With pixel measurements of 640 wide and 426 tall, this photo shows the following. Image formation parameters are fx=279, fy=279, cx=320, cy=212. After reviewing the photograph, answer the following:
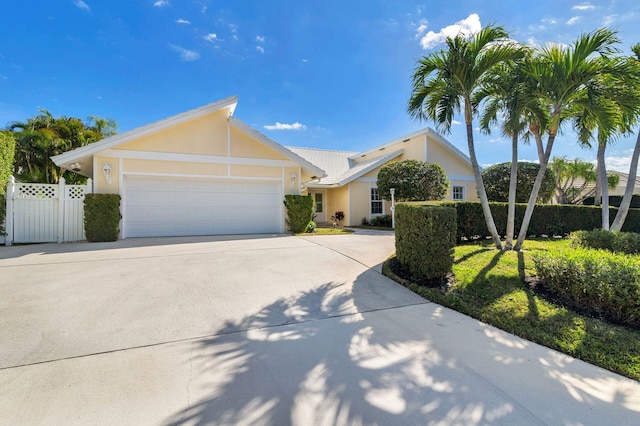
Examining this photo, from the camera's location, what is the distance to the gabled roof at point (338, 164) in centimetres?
1619

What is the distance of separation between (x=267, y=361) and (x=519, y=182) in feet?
62.1

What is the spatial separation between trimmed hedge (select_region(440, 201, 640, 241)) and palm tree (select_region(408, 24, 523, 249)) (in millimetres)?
A: 1539

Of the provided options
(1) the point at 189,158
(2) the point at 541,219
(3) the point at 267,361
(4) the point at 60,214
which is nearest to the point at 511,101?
(2) the point at 541,219

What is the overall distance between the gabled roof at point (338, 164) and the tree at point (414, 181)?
1764 mm

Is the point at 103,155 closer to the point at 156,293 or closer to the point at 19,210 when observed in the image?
the point at 19,210

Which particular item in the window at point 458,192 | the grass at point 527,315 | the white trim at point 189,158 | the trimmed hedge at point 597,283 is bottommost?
the grass at point 527,315

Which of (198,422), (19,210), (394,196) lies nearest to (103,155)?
(19,210)

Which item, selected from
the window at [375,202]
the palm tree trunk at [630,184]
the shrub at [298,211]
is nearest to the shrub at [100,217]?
the shrub at [298,211]

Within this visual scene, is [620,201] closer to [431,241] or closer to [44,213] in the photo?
[431,241]

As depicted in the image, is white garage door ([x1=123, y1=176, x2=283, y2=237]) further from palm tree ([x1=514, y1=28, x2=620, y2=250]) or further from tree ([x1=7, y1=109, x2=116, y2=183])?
palm tree ([x1=514, y1=28, x2=620, y2=250])

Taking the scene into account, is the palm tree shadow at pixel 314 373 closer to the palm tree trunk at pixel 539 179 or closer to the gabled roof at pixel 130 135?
the palm tree trunk at pixel 539 179

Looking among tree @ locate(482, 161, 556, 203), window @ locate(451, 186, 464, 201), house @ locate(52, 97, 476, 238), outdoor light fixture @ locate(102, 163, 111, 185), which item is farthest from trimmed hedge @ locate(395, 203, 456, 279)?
window @ locate(451, 186, 464, 201)

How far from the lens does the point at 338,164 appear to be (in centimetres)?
2028

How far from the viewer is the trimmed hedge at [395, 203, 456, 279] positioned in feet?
16.0
